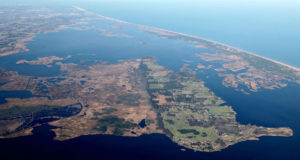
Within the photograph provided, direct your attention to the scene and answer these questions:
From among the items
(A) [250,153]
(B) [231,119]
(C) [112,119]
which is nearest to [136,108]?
(C) [112,119]

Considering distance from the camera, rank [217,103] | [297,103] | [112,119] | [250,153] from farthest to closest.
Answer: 1. [297,103]
2. [217,103]
3. [112,119]
4. [250,153]

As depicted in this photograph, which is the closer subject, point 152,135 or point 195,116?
point 152,135

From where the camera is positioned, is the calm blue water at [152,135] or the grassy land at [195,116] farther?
the grassy land at [195,116]

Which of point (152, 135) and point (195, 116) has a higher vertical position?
point (195, 116)

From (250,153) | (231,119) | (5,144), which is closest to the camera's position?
(5,144)

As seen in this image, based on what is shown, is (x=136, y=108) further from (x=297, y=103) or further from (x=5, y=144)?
(x=297, y=103)

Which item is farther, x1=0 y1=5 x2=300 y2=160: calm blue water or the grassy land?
the grassy land

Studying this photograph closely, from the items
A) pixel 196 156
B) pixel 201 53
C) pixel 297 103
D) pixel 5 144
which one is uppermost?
pixel 201 53

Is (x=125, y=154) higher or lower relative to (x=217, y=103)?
lower

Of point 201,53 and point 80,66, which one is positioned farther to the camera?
point 201,53
